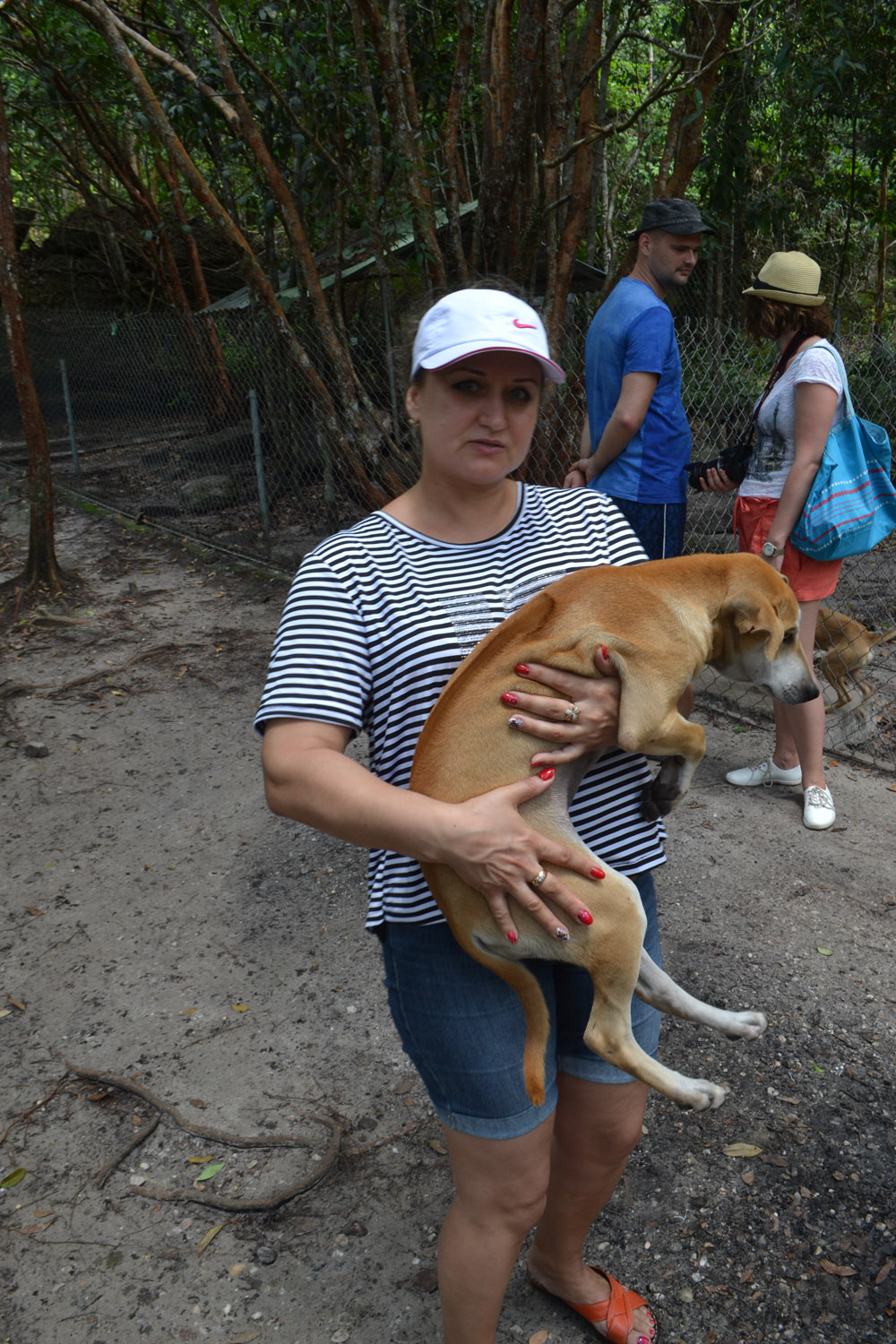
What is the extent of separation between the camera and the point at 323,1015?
3.23 metres

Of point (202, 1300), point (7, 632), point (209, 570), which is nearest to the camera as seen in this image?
point (202, 1300)

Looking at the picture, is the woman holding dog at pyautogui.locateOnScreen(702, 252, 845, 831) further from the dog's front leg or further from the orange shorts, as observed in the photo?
the dog's front leg

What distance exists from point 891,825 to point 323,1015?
2.59 metres

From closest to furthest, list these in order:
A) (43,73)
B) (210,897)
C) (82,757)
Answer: (210,897) → (82,757) → (43,73)

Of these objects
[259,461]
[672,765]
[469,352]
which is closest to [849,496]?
[672,765]

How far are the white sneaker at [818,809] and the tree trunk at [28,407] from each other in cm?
628

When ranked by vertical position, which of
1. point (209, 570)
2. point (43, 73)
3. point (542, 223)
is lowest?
point (209, 570)

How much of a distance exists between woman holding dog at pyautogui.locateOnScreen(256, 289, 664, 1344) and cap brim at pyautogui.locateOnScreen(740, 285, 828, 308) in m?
2.70

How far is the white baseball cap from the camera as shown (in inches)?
61.3

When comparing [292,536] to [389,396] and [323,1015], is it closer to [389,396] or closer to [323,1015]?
[389,396]

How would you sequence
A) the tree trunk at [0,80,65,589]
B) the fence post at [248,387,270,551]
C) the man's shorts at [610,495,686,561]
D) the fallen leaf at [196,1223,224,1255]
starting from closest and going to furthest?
the fallen leaf at [196,1223,224,1255], the man's shorts at [610,495,686,561], the tree trunk at [0,80,65,589], the fence post at [248,387,270,551]

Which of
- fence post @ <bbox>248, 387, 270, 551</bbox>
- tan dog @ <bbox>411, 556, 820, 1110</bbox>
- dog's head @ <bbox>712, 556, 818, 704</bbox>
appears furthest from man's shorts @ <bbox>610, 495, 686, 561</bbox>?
fence post @ <bbox>248, 387, 270, 551</bbox>

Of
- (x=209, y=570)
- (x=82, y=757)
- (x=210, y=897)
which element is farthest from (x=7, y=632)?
(x=210, y=897)

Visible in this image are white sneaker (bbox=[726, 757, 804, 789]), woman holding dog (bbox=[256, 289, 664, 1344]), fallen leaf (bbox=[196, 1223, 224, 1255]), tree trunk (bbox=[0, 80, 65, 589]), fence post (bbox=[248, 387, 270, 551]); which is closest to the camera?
woman holding dog (bbox=[256, 289, 664, 1344])
